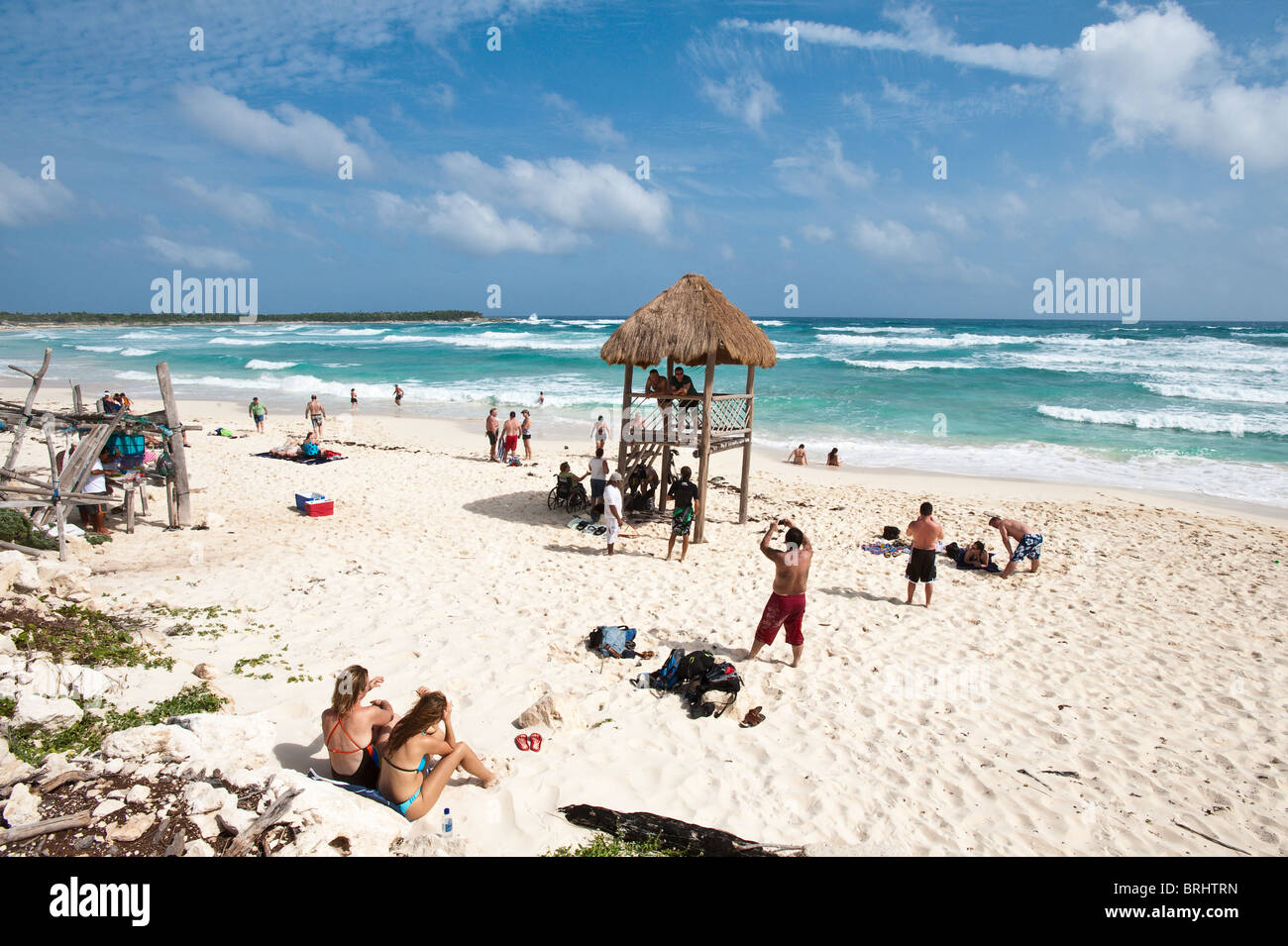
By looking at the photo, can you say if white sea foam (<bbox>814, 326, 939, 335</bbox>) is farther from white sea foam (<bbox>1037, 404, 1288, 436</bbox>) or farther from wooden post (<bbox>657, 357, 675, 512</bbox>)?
wooden post (<bbox>657, 357, 675, 512</bbox>)

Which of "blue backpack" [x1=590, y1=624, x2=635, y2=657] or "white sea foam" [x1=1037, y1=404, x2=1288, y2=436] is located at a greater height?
"white sea foam" [x1=1037, y1=404, x2=1288, y2=436]

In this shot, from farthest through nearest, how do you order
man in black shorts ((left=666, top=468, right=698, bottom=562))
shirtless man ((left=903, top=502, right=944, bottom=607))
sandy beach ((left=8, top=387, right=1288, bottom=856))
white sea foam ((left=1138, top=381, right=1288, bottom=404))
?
1. white sea foam ((left=1138, top=381, right=1288, bottom=404))
2. man in black shorts ((left=666, top=468, right=698, bottom=562))
3. shirtless man ((left=903, top=502, right=944, bottom=607))
4. sandy beach ((left=8, top=387, right=1288, bottom=856))

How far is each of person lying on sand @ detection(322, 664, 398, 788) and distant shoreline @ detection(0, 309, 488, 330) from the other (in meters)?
91.4

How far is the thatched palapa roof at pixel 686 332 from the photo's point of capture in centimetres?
926

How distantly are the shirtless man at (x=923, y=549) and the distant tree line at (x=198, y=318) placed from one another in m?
99.0

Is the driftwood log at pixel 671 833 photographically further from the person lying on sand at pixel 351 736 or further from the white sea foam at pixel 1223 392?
the white sea foam at pixel 1223 392

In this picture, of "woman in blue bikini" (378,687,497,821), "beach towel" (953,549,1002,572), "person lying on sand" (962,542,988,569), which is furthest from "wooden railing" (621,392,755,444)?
"woman in blue bikini" (378,687,497,821)

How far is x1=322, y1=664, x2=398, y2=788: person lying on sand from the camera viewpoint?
3.87m

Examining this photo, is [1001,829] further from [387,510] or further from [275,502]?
[275,502]

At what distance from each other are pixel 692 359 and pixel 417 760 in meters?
7.11

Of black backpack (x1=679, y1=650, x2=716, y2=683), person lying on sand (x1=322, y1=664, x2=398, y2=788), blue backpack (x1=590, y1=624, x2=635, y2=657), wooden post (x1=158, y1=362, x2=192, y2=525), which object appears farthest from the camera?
wooden post (x1=158, y1=362, x2=192, y2=525)

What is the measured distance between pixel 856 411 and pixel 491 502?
17.7 metres

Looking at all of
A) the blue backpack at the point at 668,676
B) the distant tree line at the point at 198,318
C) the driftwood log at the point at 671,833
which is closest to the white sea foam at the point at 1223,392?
the blue backpack at the point at 668,676

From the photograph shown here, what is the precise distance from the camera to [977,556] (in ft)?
29.0
